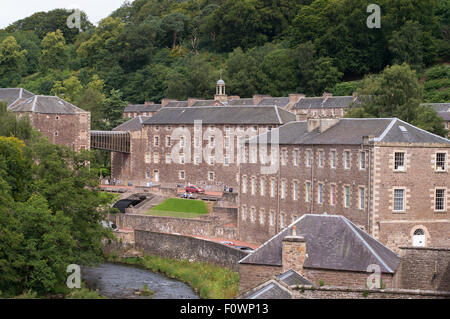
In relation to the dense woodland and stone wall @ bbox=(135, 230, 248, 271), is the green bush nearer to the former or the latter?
stone wall @ bbox=(135, 230, 248, 271)

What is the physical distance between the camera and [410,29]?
105062mm

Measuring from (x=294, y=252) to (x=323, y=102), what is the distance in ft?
208

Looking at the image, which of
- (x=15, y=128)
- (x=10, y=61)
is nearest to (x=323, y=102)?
(x=15, y=128)

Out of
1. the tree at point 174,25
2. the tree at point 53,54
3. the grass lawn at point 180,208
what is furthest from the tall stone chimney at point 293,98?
the tree at point 53,54

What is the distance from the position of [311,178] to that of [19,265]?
758 inches

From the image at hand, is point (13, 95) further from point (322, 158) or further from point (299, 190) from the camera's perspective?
point (322, 158)

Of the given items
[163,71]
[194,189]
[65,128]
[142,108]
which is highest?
[163,71]

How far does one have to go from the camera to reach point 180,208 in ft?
224

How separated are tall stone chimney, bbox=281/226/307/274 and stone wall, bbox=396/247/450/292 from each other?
13.1 ft

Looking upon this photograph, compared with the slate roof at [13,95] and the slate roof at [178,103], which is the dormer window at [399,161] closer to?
the slate roof at [13,95]

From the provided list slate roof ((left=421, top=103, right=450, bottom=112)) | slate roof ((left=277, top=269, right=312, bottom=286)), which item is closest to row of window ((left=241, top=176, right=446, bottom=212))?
slate roof ((left=277, top=269, right=312, bottom=286))

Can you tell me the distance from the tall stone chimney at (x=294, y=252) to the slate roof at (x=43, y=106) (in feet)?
171

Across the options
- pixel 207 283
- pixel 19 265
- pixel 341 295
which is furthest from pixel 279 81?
pixel 341 295
